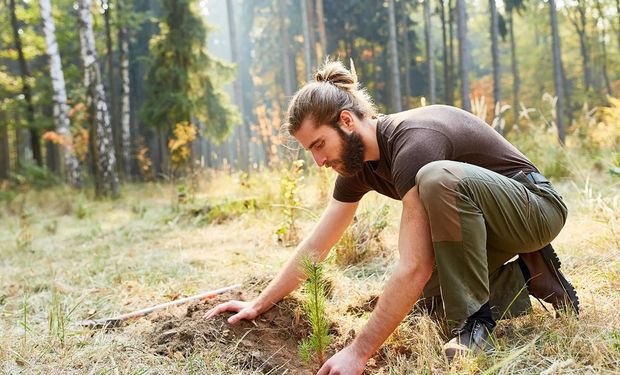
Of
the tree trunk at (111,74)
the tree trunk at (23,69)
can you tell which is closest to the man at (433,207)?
the tree trunk at (23,69)

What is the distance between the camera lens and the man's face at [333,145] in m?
2.00

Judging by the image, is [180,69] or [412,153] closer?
[412,153]

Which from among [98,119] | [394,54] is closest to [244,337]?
[98,119]

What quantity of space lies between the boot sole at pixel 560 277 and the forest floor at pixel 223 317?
58mm

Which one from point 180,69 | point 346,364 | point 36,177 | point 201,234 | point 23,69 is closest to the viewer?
point 346,364

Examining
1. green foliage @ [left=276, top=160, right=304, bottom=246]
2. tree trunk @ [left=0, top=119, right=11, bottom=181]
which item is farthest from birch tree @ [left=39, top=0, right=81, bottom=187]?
green foliage @ [left=276, top=160, right=304, bottom=246]

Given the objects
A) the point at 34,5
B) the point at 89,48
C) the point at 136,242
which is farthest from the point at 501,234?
the point at 34,5

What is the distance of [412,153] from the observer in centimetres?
179

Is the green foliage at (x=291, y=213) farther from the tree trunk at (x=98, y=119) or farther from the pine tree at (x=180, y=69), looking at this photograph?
the pine tree at (x=180, y=69)

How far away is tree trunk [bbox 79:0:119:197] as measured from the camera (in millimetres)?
9250

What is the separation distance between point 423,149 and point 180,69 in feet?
40.7

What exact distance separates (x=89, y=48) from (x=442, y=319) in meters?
8.98

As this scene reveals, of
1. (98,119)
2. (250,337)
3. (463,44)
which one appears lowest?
(250,337)

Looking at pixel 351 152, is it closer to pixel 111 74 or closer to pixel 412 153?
pixel 412 153
